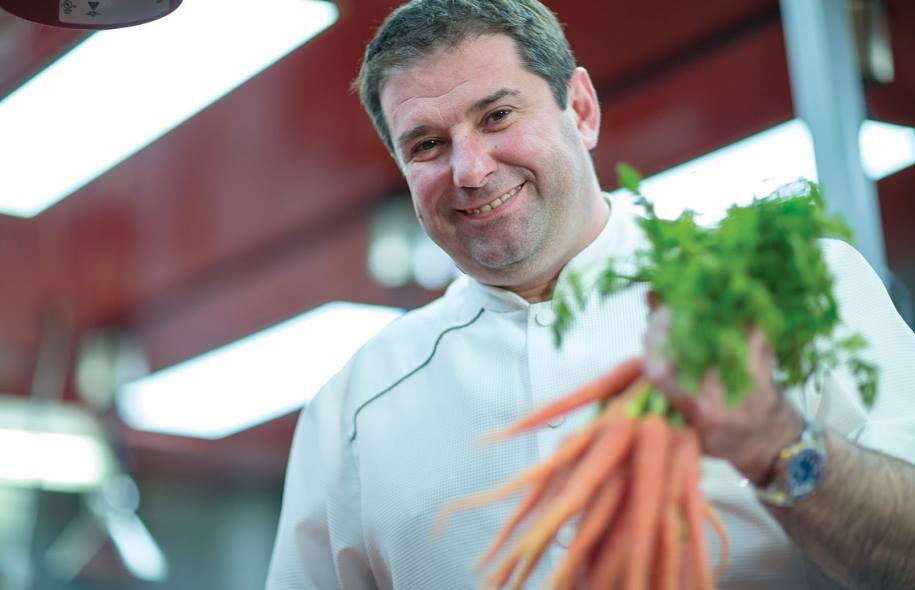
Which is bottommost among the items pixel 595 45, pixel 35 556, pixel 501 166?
pixel 35 556

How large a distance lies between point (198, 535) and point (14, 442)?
1.51m

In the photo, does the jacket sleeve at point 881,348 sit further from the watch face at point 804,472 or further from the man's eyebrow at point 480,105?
the man's eyebrow at point 480,105

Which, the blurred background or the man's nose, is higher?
the man's nose

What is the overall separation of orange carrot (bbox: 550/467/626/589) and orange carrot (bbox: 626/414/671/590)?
0.03m

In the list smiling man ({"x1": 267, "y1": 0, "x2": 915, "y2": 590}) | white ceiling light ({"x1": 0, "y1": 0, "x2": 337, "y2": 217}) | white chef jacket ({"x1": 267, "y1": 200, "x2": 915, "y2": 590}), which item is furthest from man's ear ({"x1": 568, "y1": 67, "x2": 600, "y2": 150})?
white ceiling light ({"x1": 0, "y1": 0, "x2": 337, "y2": 217})

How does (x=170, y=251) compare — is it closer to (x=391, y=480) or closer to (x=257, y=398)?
(x=257, y=398)

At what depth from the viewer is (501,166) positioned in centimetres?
161

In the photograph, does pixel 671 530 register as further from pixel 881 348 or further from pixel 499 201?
pixel 499 201

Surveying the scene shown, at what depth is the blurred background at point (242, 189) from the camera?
3.22 meters

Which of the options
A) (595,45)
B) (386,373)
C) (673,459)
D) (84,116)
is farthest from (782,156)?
(673,459)

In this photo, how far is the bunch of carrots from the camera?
3.29 feet

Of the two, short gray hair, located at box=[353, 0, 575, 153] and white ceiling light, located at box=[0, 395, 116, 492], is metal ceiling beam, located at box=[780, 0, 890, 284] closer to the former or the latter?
short gray hair, located at box=[353, 0, 575, 153]

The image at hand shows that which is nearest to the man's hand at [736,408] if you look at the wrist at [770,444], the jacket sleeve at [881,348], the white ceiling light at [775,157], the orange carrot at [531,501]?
the wrist at [770,444]

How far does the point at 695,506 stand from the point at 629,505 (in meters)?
0.06
